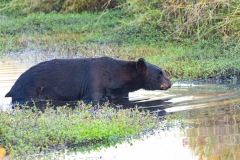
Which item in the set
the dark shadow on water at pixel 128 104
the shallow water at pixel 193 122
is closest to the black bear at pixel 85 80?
the dark shadow on water at pixel 128 104

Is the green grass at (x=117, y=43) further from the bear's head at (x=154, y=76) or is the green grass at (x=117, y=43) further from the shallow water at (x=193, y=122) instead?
the bear's head at (x=154, y=76)

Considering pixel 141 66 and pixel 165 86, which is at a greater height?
pixel 141 66

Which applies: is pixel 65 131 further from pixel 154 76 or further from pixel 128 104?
pixel 154 76

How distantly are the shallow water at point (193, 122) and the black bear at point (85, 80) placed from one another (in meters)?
0.28

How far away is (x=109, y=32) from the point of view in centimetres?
2100

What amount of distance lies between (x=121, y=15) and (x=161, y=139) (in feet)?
54.3

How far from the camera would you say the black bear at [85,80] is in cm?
1111

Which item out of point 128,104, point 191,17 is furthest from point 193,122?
point 191,17

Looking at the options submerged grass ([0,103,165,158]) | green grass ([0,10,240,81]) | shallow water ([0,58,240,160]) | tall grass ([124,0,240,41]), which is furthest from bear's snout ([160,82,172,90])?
tall grass ([124,0,240,41])

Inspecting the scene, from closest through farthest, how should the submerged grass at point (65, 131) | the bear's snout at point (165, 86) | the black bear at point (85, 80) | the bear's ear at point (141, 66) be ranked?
the submerged grass at point (65, 131), the black bear at point (85, 80), the bear's ear at point (141, 66), the bear's snout at point (165, 86)

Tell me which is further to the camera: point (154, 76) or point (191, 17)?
point (191, 17)

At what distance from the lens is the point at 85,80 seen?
446 inches

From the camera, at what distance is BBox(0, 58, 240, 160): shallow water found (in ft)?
23.5

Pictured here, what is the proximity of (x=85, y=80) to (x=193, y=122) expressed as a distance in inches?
120
